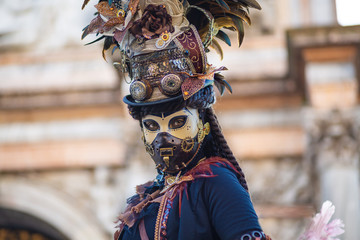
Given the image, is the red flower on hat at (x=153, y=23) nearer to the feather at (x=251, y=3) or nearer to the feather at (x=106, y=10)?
the feather at (x=106, y=10)

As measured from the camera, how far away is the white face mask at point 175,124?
3.23 meters

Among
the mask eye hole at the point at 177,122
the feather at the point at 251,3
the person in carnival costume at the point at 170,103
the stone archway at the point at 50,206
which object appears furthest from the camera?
the stone archway at the point at 50,206

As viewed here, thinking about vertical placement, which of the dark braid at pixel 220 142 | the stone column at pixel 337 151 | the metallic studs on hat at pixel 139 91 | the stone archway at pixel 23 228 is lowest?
the stone archway at pixel 23 228

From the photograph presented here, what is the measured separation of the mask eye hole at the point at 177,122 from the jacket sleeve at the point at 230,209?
27 cm

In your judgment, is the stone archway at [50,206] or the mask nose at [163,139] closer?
the mask nose at [163,139]

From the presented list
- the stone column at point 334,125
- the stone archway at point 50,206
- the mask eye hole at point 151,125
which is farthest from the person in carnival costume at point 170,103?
the stone archway at point 50,206

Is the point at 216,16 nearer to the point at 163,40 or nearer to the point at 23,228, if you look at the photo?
the point at 163,40

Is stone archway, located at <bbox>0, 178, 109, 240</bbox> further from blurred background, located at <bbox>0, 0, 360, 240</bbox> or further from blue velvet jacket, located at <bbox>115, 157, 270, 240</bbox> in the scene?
blue velvet jacket, located at <bbox>115, 157, 270, 240</bbox>

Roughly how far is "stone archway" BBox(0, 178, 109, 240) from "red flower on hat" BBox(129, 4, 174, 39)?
690cm

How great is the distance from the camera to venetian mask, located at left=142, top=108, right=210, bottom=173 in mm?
3217

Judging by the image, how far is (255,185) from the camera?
9391mm

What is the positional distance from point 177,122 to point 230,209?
0.49m

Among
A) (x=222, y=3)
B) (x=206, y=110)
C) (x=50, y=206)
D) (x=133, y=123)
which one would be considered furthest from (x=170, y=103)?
(x=50, y=206)

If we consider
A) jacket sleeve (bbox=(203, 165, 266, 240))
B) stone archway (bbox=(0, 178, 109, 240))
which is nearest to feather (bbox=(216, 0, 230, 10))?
jacket sleeve (bbox=(203, 165, 266, 240))
